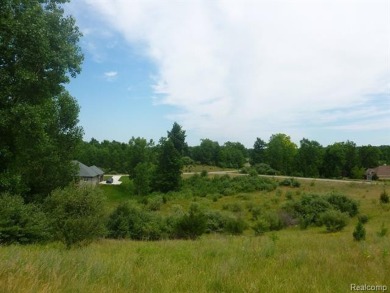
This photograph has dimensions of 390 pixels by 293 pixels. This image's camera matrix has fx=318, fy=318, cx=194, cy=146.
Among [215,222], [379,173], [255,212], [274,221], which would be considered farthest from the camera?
[379,173]

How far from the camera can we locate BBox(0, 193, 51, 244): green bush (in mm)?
13164

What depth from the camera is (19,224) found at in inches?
550

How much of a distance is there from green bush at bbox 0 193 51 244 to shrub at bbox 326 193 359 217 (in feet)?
86.6

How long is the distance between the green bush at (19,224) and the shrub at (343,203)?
2641 centimetres

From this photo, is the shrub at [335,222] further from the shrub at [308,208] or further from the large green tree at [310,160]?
the large green tree at [310,160]

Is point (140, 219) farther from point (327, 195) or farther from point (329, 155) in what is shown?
point (329, 155)

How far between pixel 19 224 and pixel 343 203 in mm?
28847

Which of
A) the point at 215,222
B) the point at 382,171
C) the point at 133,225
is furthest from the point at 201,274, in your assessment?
the point at 382,171

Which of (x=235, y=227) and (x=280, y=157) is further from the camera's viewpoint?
(x=280, y=157)

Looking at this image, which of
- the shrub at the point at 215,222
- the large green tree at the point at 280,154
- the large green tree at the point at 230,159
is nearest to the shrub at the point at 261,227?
the shrub at the point at 215,222

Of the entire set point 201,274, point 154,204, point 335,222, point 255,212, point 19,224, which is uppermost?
point 201,274

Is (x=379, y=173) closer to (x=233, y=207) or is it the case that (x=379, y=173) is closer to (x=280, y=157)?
(x=280, y=157)

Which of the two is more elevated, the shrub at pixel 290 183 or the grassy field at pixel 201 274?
the grassy field at pixel 201 274

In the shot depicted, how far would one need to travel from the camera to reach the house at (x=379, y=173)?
6938cm
